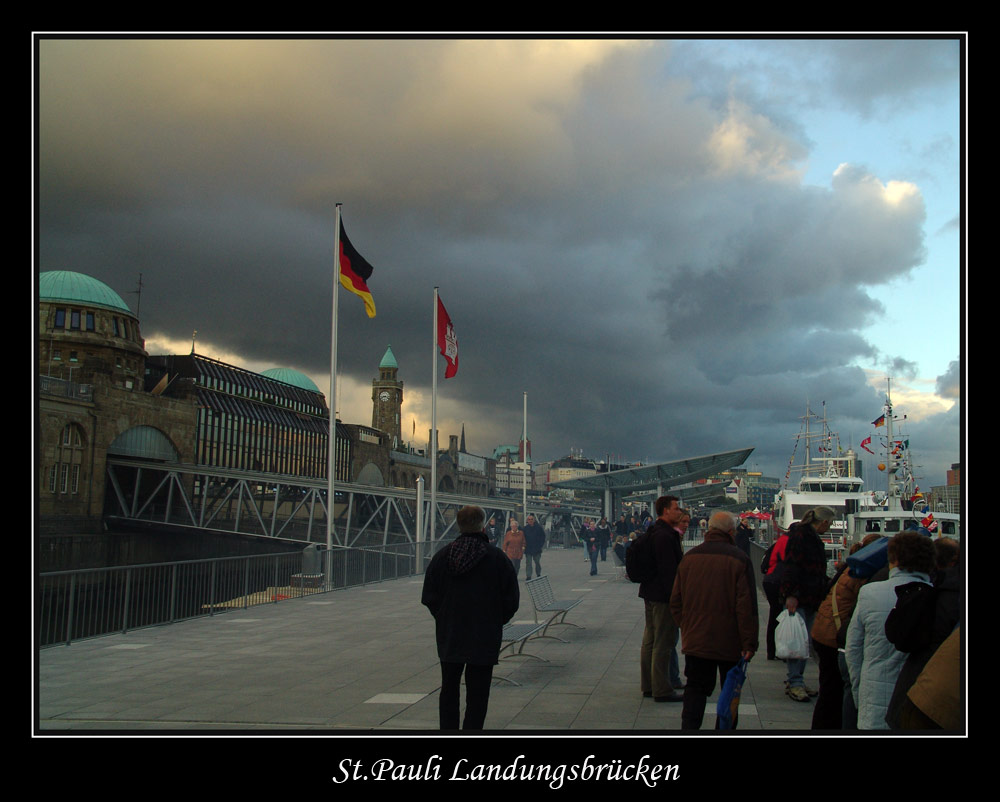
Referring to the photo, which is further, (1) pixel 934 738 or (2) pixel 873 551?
(2) pixel 873 551

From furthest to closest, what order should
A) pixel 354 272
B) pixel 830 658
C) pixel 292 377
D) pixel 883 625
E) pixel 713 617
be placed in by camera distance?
pixel 292 377, pixel 354 272, pixel 830 658, pixel 713 617, pixel 883 625

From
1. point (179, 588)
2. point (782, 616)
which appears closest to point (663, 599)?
point (782, 616)

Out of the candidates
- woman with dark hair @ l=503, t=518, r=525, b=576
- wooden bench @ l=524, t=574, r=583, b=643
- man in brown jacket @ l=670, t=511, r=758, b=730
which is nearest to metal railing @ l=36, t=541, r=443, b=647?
woman with dark hair @ l=503, t=518, r=525, b=576

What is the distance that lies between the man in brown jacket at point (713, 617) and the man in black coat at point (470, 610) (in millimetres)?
1211

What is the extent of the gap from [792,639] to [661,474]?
37.6 meters

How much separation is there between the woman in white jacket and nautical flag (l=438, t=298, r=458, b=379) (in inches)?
884

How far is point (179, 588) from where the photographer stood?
46.8 feet

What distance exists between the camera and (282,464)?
99562 mm

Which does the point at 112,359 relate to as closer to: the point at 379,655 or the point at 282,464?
the point at 282,464

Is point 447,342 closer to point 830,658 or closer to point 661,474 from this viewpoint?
point 661,474

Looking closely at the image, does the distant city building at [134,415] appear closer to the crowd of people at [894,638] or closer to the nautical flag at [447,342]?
the nautical flag at [447,342]

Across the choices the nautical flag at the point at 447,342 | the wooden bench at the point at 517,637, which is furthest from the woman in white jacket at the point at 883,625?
the nautical flag at the point at 447,342

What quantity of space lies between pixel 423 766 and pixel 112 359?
70064 millimetres
